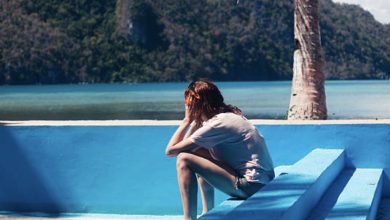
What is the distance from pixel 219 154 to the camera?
5250 mm

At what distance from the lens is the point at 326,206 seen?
Answer: 5258 millimetres

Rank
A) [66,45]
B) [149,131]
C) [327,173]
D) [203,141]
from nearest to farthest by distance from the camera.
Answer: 1. [203,141]
2. [327,173]
3. [149,131]
4. [66,45]

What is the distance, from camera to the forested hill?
319ft

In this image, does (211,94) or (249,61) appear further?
(249,61)

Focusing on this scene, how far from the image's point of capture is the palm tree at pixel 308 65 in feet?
28.6

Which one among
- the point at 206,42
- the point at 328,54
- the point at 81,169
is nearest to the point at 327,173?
the point at 81,169

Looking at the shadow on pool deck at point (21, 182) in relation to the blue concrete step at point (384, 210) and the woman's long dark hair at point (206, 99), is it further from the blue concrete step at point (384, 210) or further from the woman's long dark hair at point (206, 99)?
the blue concrete step at point (384, 210)

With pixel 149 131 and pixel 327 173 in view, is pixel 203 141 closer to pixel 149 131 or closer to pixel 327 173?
pixel 327 173

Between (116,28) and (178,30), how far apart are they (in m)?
8.81

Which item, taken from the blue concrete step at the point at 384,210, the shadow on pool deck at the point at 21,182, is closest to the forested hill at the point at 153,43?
the shadow on pool deck at the point at 21,182

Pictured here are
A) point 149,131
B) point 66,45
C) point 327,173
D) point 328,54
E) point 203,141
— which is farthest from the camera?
point 66,45

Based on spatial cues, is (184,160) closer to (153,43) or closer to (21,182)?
(21,182)

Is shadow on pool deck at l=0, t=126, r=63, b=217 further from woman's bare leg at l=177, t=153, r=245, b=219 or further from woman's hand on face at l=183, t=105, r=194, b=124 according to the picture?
woman's bare leg at l=177, t=153, r=245, b=219

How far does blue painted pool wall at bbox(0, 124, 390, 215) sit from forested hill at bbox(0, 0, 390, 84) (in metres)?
86.0
